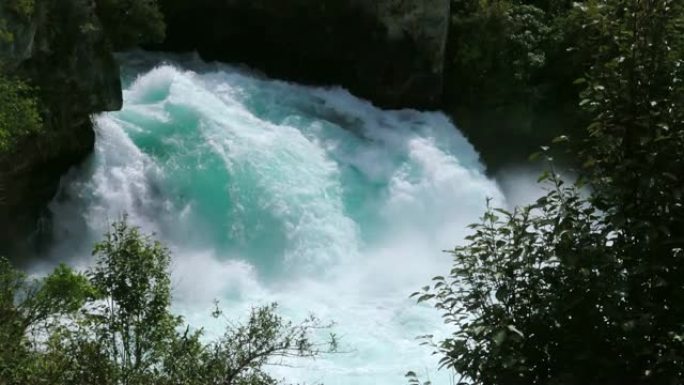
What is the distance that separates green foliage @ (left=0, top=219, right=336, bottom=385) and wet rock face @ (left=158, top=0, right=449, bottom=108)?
43.8 ft

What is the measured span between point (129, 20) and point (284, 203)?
441 cm

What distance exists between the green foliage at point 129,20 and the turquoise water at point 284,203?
1.17 meters

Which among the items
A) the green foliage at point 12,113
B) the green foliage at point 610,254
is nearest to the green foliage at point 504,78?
the green foliage at point 12,113

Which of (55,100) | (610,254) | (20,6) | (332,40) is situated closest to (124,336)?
(610,254)

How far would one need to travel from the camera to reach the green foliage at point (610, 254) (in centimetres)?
346

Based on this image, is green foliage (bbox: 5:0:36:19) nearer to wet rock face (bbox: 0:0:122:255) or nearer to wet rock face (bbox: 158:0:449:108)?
wet rock face (bbox: 0:0:122:255)

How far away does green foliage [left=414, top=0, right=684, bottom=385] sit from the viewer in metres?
3.46

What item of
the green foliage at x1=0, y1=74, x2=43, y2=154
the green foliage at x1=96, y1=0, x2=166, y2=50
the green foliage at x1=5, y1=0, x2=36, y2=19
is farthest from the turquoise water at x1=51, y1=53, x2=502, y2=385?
the green foliage at x1=0, y1=74, x2=43, y2=154

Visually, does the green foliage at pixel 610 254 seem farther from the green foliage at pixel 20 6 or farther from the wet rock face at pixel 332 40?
the wet rock face at pixel 332 40

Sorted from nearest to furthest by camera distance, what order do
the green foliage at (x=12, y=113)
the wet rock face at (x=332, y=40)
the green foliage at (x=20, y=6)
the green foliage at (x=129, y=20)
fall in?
the green foliage at (x=12, y=113) → the green foliage at (x=20, y=6) → the green foliage at (x=129, y=20) → the wet rock face at (x=332, y=40)

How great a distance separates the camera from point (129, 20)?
14.9 metres

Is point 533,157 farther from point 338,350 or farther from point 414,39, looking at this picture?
point 414,39

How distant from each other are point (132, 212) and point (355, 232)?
3.80m

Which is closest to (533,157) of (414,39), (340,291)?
(340,291)
